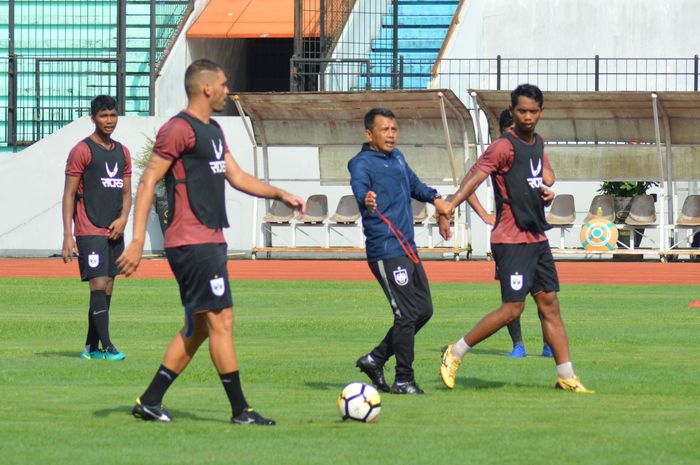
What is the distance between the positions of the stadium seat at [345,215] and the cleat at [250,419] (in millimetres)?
22471

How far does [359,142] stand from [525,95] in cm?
1986

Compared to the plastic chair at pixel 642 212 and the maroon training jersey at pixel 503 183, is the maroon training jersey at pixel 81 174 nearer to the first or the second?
the maroon training jersey at pixel 503 183

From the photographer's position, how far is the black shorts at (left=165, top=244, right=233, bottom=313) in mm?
8234

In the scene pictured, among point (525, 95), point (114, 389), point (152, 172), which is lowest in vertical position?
point (114, 389)

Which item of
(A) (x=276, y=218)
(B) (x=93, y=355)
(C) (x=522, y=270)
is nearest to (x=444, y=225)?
(C) (x=522, y=270)

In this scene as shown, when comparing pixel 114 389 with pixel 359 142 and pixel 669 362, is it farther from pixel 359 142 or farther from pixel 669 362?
pixel 359 142

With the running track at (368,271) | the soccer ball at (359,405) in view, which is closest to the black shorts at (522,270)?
the soccer ball at (359,405)

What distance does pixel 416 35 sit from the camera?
3891 cm

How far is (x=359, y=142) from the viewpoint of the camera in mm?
29922

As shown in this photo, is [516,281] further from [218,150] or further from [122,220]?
[122,220]

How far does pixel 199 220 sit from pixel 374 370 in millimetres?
2321

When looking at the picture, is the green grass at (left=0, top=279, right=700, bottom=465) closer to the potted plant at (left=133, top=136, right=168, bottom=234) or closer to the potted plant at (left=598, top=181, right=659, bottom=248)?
the potted plant at (left=598, top=181, right=659, bottom=248)

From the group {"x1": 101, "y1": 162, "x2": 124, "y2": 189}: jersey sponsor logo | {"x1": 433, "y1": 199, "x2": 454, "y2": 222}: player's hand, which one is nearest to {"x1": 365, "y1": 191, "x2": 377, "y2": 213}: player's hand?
{"x1": 433, "y1": 199, "x2": 454, "y2": 222}: player's hand

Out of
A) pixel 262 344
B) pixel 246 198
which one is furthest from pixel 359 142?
pixel 262 344
